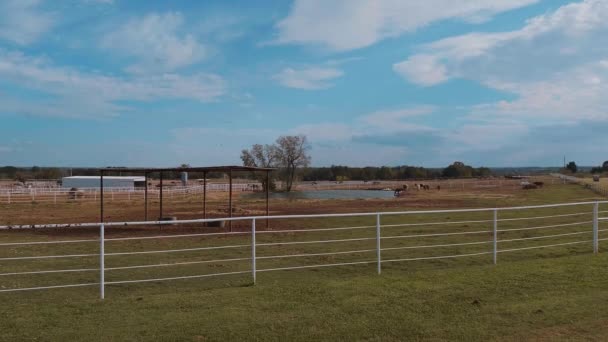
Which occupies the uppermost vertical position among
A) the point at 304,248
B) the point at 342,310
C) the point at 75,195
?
the point at 75,195

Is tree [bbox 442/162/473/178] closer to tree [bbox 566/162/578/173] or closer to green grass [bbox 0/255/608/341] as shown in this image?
tree [bbox 566/162/578/173]

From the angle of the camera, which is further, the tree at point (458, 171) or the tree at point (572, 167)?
the tree at point (572, 167)

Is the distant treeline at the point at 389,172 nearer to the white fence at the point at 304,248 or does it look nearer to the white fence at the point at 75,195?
the white fence at the point at 75,195

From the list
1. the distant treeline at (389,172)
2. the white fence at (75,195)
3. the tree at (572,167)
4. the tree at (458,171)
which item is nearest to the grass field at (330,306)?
the white fence at (75,195)

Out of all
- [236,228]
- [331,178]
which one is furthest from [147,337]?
[331,178]

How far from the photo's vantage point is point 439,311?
19.1 ft

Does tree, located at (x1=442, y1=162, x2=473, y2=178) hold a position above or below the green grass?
above

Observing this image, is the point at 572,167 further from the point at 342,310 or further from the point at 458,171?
the point at 342,310

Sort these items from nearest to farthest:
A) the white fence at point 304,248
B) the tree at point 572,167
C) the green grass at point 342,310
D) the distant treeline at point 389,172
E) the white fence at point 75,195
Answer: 1. the green grass at point 342,310
2. the white fence at point 304,248
3. the white fence at point 75,195
4. the distant treeline at point 389,172
5. the tree at point 572,167

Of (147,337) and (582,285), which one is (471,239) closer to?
(582,285)

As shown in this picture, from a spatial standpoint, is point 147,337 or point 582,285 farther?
point 582,285

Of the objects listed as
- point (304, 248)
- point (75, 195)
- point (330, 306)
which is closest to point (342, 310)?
point (330, 306)

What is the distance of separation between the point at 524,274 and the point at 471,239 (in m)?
6.46

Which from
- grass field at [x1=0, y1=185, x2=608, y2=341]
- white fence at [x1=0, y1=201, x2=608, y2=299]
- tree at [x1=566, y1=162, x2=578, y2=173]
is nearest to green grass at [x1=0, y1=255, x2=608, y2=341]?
grass field at [x1=0, y1=185, x2=608, y2=341]
